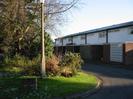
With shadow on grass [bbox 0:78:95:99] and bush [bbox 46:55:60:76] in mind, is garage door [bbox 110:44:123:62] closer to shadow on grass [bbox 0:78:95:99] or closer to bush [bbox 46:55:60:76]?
bush [bbox 46:55:60:76]

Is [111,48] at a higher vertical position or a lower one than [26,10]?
lower

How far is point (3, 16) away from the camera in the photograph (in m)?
32.4

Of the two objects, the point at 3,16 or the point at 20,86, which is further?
the point at 3,16

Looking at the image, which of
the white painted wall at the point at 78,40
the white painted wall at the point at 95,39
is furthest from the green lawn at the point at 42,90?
the white painted wall at the point at 78,40

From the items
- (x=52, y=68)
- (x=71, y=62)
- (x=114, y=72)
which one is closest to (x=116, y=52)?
(x=114, y=72)

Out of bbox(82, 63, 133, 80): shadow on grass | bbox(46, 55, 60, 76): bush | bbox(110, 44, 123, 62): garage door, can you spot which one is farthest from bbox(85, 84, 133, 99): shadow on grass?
bbox(110, 44, 123, 62): garage door

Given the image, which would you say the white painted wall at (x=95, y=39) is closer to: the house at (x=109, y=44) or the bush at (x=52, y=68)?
the house at (x=109, y=44)

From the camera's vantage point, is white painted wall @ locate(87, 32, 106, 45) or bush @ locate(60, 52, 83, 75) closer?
bush @ locate(60, 52, 83, 75)

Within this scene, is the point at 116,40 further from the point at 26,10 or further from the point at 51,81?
the point at 51,81

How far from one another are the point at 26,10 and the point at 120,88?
52.9 feet

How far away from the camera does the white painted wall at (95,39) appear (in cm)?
5666

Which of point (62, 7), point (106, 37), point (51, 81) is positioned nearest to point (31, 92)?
point (51, 81)

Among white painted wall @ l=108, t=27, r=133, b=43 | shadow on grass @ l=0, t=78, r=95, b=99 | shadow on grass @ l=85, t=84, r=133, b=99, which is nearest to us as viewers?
shadow on grass @ l=0, t=78, r=95, b=99

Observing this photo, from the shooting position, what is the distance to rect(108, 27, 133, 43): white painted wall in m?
47.1
